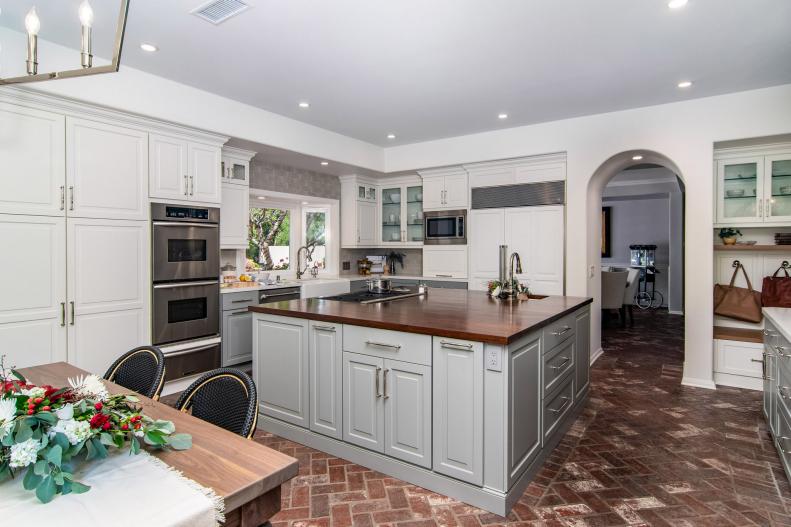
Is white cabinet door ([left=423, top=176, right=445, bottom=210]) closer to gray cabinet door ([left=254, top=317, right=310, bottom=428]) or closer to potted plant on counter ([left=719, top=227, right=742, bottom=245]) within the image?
potted plant on counter ([left=719, top=227, right=742, bottom=245])

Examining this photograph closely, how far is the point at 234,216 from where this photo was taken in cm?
492

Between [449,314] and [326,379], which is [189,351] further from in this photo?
[449,314]

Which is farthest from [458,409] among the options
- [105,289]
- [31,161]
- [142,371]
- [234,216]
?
[234,216]

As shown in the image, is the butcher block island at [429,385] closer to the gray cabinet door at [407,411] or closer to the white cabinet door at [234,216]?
the gray cabinet door at [407,411]

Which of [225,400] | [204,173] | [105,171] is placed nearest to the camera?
[225,400]

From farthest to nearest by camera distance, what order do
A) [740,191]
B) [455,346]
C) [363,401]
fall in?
1. [740,191]
2. [363,401]
3. [455,346]

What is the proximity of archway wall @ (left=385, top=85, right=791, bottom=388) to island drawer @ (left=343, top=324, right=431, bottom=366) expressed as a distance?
3216 millimetres

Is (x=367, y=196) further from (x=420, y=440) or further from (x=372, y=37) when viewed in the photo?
(x=420, y=440)

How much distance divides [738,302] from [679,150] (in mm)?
1702

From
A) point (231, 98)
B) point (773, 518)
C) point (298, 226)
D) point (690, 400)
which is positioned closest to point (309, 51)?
point (231, 98)

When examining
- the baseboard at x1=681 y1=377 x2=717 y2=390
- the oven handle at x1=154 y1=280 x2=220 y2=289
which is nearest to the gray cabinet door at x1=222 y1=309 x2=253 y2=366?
the oven handle at x1=154 y1=280 x2=220 y2=289

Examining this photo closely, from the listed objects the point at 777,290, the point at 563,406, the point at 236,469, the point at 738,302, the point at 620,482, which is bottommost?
the point at 620,482

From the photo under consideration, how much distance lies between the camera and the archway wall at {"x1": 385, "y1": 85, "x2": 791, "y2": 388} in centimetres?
421

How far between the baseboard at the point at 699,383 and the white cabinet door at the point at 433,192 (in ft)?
11.5
